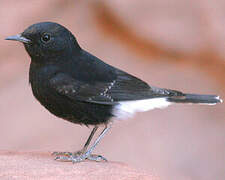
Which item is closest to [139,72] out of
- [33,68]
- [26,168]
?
[33,68]

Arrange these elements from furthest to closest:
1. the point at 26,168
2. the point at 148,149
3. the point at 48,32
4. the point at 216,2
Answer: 1. the point at 148,149
2. the point at 216,2
3. the point at 48,32
4. the point at 26,168

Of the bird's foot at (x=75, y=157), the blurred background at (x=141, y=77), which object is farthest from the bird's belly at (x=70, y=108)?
the blurred background at (x=141, y=77)

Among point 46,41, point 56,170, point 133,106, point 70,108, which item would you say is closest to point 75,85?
point 70,108

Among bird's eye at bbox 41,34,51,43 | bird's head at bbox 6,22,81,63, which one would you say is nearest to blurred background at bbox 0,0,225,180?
bird's head at bbox 6,22,81,63

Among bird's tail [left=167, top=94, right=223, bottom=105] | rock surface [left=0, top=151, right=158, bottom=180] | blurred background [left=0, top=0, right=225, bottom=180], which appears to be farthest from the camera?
blurred background [left=0, top=0, right=225, bottom=180]

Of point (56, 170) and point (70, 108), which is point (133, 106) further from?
point (56, 170)

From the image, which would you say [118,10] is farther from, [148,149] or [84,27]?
[148,149]

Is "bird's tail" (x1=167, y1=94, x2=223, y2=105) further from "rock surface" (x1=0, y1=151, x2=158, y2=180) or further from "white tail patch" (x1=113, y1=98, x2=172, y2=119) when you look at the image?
"rock surface" (x1=0, y1=151, x2=158, y2=180)

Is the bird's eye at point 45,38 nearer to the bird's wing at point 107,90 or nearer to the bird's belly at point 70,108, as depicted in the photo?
the bird's wing at point 107,90
